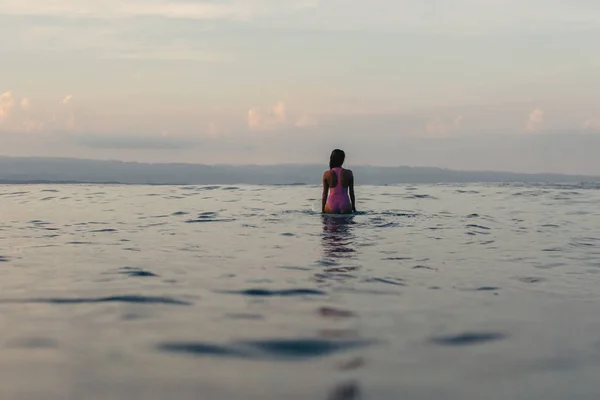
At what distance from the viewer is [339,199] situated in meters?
14.9

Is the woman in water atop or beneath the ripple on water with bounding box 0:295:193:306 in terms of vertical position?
atop

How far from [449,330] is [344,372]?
1.32m

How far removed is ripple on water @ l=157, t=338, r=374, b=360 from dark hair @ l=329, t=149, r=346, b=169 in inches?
416

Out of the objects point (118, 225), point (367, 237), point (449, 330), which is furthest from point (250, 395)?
point (118, 225)

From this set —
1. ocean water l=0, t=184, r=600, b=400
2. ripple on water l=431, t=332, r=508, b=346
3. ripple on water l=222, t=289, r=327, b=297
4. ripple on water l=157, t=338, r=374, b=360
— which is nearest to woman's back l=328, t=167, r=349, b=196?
ocean water l=0, t=184, r=600, b=400

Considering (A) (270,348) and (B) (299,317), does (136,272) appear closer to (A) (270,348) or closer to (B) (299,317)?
(B) (299,317)

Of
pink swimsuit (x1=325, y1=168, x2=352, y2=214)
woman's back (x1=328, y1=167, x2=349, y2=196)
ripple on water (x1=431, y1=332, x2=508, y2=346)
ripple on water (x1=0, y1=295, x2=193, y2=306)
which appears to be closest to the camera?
ripple on water (x1=431, y1=332, x2=508, y2=346)

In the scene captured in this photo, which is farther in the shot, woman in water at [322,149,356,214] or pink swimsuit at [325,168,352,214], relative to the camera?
pink swimsuit at [325,168,352,214]

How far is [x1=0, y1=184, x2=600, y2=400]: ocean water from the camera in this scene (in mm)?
3631

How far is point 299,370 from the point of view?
384 cm

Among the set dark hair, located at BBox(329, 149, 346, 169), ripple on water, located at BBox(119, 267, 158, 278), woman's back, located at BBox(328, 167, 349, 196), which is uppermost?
dark hair, located at BBox(329, 149, 346, 169)

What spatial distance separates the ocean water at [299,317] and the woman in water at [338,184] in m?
3.78

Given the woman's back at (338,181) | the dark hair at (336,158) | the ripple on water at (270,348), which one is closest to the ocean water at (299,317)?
the ripple on water at (270,348)

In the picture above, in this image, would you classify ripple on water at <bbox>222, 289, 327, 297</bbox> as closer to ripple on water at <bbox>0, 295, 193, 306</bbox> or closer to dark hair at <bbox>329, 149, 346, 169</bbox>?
ripple on water at <bbox>0, 295, 193, 306</bbox>
